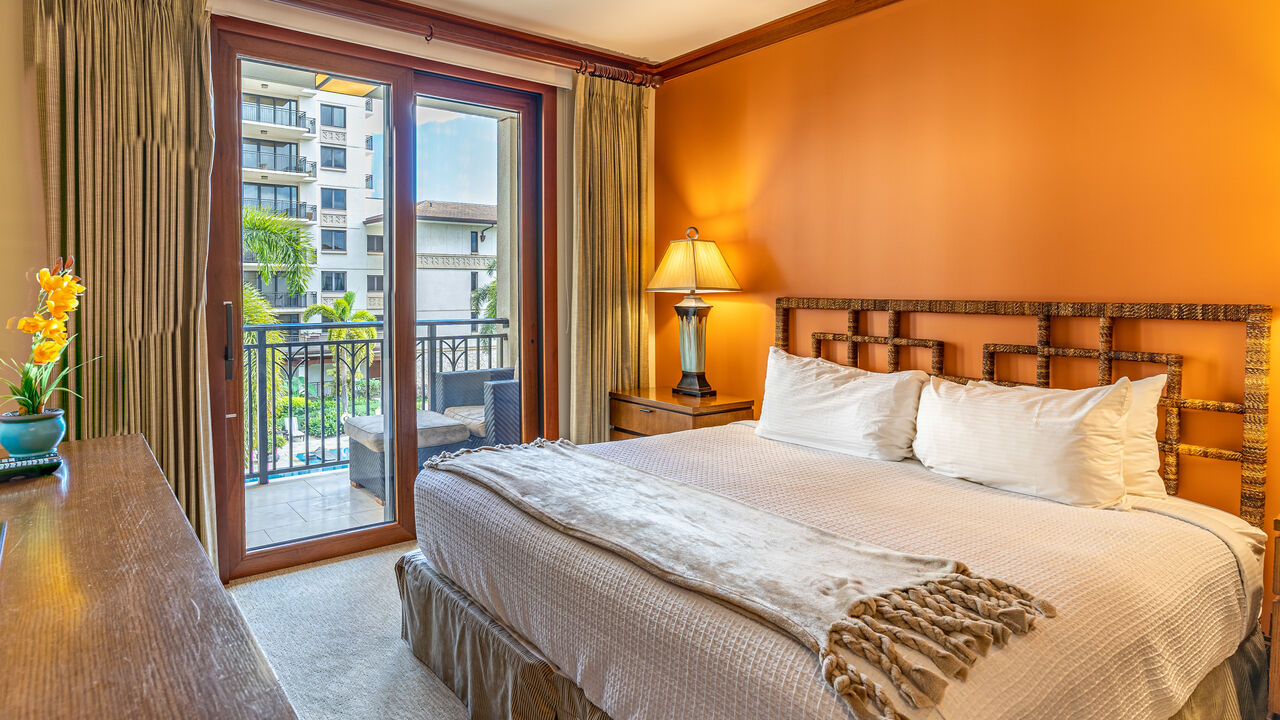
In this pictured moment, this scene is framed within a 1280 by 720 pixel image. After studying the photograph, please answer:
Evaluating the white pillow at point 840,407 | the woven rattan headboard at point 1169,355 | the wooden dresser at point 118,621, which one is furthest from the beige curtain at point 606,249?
the wooden dresser at point 118,621

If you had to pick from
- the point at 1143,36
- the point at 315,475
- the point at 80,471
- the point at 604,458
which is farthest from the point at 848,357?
the point at 80,471

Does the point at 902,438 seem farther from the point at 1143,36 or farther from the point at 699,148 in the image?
the point at 699,148

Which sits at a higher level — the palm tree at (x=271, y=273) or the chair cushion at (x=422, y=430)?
the palm tree at (x=271, y=273)

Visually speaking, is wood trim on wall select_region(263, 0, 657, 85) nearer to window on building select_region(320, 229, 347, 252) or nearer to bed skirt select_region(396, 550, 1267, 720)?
window on building select_region(320, 229, 347, 252)

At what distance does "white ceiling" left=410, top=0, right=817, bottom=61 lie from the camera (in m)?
3.45

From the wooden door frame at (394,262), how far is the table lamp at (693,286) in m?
0.69

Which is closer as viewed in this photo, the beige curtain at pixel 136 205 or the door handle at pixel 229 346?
the beige curtain at pixel 136 205

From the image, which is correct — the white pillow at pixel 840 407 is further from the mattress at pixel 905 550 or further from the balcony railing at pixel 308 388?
the balcony railing at pixel 308 388

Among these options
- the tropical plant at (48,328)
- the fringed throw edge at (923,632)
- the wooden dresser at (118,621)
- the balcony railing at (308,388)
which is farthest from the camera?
the balcony railing at (308,388)

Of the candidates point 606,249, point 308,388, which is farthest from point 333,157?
point 606,249

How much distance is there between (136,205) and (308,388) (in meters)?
1.02

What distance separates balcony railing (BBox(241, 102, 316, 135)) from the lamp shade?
1.74 metres

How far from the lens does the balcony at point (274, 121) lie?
3184mm

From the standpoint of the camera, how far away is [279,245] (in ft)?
10.8
